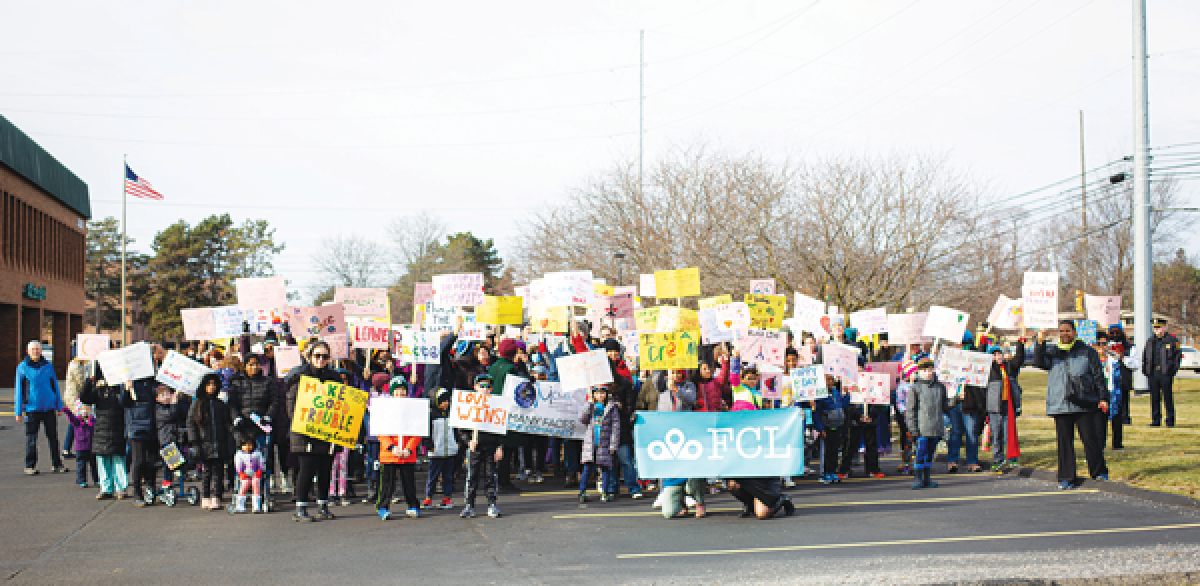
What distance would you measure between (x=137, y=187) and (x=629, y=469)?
44753 millimetres

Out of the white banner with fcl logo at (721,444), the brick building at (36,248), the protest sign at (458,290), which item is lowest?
the white banner with fcl logo at (721,444)

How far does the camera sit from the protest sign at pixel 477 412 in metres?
11.3

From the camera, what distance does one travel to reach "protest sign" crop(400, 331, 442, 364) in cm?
1297

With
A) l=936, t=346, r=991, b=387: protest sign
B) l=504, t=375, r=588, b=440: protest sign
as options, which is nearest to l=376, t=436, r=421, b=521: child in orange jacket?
l=504, t=375, r=588, b=440: protest sign

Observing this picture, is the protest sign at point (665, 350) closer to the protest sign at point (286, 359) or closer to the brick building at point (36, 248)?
the protest sign at point (286, 359)

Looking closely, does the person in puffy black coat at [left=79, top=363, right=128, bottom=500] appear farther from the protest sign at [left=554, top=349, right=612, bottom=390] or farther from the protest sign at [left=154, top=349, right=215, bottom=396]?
the protest sign at [left=554, top=349, right=612, bottom=390]

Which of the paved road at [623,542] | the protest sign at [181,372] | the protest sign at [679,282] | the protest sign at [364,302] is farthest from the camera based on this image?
the protest sign at [679,282]

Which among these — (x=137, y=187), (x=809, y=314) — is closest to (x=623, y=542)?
(x=809, y=314)

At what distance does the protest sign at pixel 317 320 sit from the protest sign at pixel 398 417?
527cm

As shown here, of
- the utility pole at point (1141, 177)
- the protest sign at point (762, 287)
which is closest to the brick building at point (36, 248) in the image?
the protest sign at point (762, 287)

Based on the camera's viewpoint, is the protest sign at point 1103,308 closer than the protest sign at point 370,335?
No

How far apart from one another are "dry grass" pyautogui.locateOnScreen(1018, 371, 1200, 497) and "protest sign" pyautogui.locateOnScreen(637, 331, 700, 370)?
19.1ft

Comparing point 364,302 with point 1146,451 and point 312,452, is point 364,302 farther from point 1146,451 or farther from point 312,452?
point 1146,451

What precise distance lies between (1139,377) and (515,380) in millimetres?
20704
